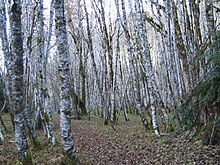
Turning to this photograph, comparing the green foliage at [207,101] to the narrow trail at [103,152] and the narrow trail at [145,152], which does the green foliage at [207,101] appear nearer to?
the narrow trail at [145,152]

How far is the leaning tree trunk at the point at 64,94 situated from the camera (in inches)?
232

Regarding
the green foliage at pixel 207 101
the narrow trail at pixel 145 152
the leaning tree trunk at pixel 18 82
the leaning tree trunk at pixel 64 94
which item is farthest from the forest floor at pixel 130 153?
the leaning tree trunk at pixel 18 82

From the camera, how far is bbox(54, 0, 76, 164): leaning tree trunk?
19.3 ft

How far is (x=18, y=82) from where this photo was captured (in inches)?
227

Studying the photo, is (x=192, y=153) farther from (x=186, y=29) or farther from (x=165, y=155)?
(x=186, y=29)

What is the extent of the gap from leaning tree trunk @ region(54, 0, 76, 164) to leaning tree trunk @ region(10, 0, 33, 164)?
0.85 metres

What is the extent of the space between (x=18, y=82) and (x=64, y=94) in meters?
1.04

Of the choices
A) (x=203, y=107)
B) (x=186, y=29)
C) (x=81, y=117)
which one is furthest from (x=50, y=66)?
(x=203, y=107)

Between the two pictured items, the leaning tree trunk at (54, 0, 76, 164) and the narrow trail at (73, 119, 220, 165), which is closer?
the narrow trail at (73, 119, 220, 165)

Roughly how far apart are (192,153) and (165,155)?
2.42 ft

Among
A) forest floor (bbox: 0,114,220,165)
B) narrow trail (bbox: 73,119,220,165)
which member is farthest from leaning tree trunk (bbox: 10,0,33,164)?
narrow trail (bbox: 73,119,220,165)

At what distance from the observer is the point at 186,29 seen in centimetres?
945

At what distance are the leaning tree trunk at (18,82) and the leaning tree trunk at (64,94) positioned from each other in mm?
850

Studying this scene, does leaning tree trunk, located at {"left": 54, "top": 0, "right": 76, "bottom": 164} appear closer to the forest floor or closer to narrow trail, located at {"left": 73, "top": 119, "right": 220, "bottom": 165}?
the forest floor
